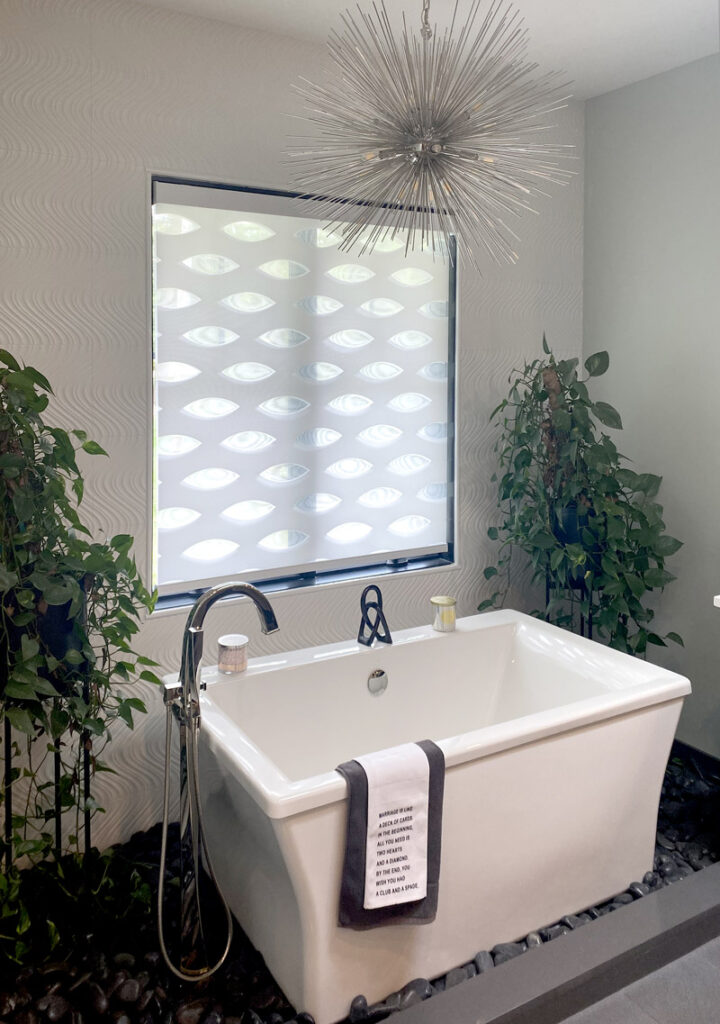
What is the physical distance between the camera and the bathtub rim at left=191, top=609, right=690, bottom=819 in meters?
1.76

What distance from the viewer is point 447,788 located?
1.97 meters

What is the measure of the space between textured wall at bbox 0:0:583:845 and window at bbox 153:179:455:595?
0.10 m

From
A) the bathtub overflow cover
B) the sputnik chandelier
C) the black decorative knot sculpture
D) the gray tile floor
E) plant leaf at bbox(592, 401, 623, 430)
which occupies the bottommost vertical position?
the gray tile floor

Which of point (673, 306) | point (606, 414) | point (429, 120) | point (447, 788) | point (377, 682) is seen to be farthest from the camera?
point (673, 306)

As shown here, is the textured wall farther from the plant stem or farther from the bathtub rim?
the plant stem

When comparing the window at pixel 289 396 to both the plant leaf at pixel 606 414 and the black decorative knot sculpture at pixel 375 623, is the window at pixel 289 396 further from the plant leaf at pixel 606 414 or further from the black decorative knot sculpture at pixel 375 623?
the plant leaf at pixel 606 414

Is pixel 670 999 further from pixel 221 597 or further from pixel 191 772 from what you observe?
pixel 221 597

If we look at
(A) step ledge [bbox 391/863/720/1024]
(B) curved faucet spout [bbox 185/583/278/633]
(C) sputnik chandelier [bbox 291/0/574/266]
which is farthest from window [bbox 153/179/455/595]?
(A) step ledge [bbox 391/863/720/1024]

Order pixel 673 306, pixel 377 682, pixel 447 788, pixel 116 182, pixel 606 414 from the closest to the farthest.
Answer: pixel 447 788, pixel 116 182, pixel 377 682, pixel 606 414, pixel 673 306

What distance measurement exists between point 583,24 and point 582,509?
1582mm

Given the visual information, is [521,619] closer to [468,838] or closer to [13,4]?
[468,838]

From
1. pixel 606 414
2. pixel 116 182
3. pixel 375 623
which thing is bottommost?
pixel 375 623

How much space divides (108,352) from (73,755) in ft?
3.92

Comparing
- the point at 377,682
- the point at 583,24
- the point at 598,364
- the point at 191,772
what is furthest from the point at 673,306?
the point at 191,772
